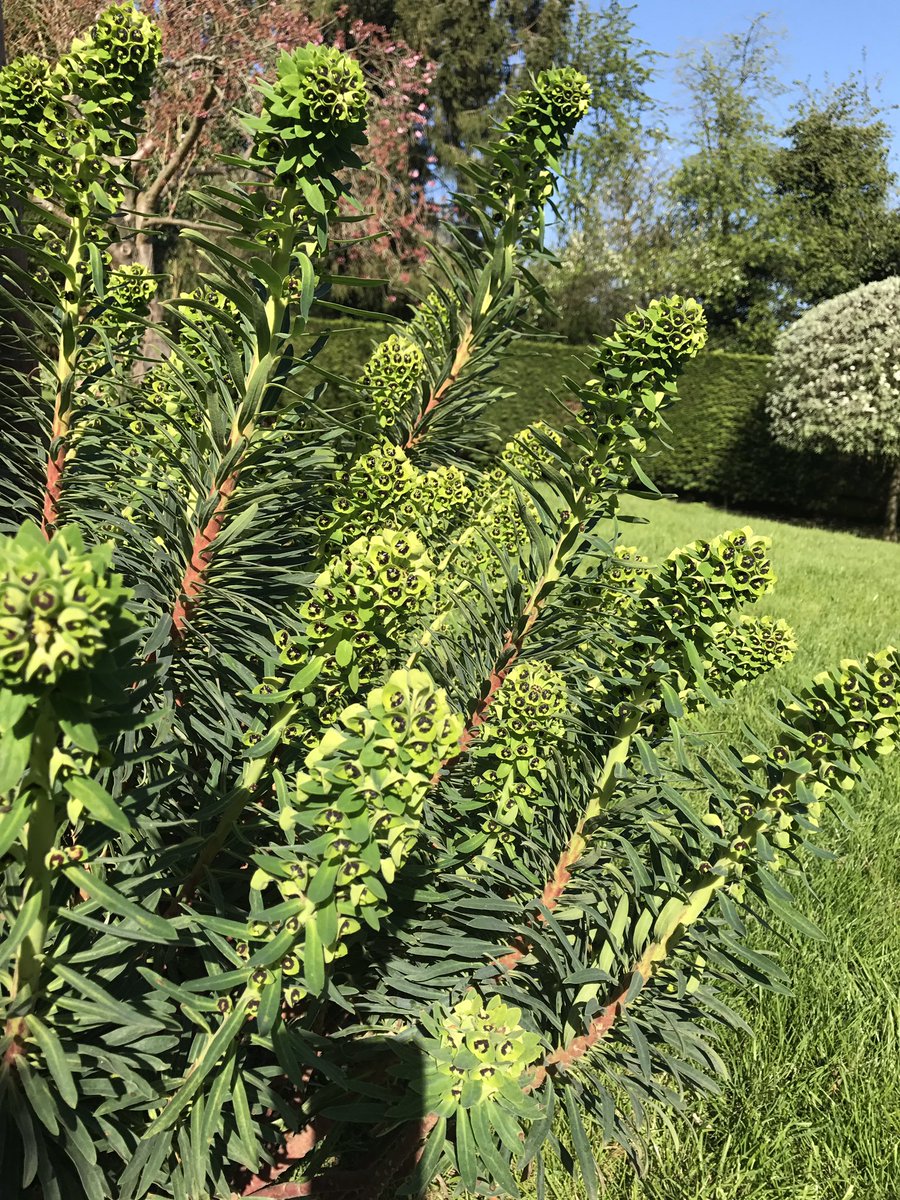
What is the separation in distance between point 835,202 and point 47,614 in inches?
1173

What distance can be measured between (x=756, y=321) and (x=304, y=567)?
2822 cm

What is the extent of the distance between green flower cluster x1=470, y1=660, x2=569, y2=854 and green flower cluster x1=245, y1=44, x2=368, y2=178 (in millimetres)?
841

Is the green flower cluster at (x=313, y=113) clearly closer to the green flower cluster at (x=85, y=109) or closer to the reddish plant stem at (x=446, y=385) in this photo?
the green flower cluster at (x=85, y=109)

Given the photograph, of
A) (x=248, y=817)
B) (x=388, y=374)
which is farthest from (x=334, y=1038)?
(x=388, y=374)

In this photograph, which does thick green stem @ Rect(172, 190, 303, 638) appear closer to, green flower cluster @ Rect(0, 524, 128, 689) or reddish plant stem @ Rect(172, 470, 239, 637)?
reddish plant stem @ Rect(172, 470, 239, 637)

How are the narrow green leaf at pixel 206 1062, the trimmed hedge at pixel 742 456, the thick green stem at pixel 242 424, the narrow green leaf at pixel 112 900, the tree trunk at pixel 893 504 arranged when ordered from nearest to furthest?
the narrow green leaf at pixel 112 900 → the narrow green leaf at pixel 206 1062 → the thick green stem at pixel 242 424 → the tree trunk at pixel 893 504 → the trimmed hedge at pixel 742 456

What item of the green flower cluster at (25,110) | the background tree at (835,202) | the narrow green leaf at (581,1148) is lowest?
the narrow green leaf at (581,1148)

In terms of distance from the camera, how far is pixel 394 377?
187cm

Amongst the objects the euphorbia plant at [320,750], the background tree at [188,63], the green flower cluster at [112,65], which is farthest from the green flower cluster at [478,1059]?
the background tree at [188,63]

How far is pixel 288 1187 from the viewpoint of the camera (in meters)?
1.18

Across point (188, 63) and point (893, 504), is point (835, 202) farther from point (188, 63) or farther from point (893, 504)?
point (188, 63)

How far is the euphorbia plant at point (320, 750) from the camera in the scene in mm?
786

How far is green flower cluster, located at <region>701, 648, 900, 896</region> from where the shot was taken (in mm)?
1099

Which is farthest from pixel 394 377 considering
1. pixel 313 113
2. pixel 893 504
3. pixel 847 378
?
pixel 893 504
